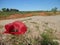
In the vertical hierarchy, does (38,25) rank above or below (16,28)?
below

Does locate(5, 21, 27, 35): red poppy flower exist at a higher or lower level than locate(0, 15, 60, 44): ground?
higher

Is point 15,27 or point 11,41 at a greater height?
point 15,27

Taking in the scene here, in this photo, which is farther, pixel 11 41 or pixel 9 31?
pixel 11 41

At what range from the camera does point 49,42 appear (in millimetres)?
1158

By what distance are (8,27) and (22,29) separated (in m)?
0.06

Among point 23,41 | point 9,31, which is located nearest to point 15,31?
point 9,31

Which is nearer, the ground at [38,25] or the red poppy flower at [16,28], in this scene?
the red poppy flower at [16,28]

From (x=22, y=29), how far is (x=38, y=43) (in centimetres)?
35

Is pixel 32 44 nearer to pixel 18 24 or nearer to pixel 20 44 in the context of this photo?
pixel 20 44

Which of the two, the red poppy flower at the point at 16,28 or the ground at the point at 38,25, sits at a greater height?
the red poppy flower at the point at 16,28

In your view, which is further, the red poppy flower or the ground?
the ground

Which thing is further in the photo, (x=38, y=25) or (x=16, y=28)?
(x=38, y=25)

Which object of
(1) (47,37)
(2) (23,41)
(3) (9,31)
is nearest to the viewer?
(3) (9,31)

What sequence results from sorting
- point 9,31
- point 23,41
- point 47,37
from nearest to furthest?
point 9,31 → point 23,41 → point 47,37
